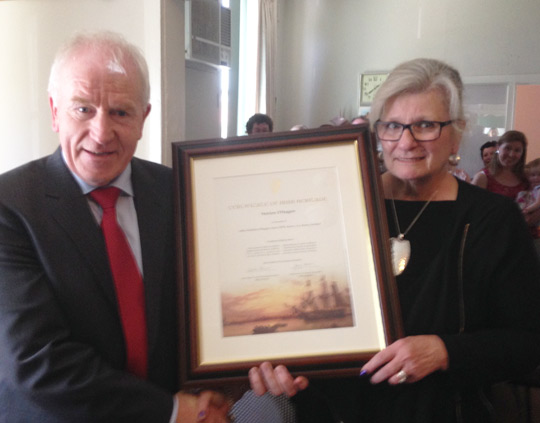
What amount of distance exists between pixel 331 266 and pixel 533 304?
538mm

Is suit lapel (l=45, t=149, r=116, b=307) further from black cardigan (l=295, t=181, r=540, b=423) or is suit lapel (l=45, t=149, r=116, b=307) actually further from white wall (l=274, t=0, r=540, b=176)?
white wall (l=274, t=0, r=540, b=176)

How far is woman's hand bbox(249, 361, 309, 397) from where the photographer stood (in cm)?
129

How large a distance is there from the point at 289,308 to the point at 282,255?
0.13 metres

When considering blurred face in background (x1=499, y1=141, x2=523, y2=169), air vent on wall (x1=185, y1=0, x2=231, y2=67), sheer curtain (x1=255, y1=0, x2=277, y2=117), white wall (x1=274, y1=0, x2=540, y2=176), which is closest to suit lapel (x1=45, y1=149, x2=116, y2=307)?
air vent on wall (x1=185, y1=0, x2=231, y2=67)

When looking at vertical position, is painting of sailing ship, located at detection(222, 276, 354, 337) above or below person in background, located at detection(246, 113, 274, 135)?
below

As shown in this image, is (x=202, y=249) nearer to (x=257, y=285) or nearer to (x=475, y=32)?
(x=257, y=285)

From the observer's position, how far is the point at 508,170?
4.69 metres

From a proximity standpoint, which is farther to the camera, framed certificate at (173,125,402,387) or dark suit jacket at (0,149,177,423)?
framed certificate at (173,125,402,387)

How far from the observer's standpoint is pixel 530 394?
6.48ft

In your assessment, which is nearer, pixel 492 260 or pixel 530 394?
pixel 492 260

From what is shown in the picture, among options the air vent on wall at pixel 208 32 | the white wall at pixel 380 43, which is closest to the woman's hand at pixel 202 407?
the air vent on wall at pixel 208 32

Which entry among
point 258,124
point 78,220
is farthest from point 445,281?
point 258,124

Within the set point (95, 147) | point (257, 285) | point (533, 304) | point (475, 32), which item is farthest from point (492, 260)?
point (475, 32)

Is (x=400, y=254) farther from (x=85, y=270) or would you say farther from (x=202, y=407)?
(x=85, y=270)
